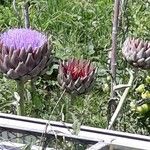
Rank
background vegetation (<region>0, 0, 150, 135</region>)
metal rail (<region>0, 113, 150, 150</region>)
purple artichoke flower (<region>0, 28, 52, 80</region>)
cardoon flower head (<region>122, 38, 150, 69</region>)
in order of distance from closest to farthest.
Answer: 1. metal rail (<region>0, 113, 150, 150</region>)
2. purple artichoke flower (<region>0, 28, 52, 80</region>)
3. cardoon flower head (<region>122, 38, 150, 69</region>)
4. background vegetation (<region>0, 0, 150, 135</region>)

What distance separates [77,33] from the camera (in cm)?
232

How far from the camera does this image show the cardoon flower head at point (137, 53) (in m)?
1.33

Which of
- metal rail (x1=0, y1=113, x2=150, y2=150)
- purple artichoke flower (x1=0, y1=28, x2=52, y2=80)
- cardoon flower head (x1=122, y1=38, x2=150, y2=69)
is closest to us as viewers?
metal rail (x1=0, y1=113, x2=150, y2=150)

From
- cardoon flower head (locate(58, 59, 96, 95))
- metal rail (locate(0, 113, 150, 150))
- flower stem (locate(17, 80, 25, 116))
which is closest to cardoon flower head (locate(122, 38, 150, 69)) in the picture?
cardoon flower head (locate(58, 59, 96, 95))

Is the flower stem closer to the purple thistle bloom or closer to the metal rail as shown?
the purple thistle bloom

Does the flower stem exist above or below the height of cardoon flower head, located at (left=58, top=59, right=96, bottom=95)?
below

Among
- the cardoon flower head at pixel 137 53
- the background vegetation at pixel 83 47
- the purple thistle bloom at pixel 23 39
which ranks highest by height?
the purple thistle bloom at pixel 23 39

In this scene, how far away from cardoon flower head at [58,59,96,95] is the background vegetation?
0.04 metres

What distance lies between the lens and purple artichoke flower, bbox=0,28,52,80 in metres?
1.21

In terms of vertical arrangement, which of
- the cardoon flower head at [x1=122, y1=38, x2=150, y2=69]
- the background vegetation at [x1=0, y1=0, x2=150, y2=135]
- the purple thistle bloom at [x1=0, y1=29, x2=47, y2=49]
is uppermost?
the purple thistle bloom at [x1=0, y1=29, x2=47, y2=49]

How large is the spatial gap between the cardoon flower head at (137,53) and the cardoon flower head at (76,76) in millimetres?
118

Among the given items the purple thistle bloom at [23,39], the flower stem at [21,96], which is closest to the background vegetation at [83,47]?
the flower stem at [21,96]

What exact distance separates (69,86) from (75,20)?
1.25 metres

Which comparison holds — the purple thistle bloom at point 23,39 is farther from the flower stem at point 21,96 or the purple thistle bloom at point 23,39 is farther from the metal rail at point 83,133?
the metal rail at point 83,133
